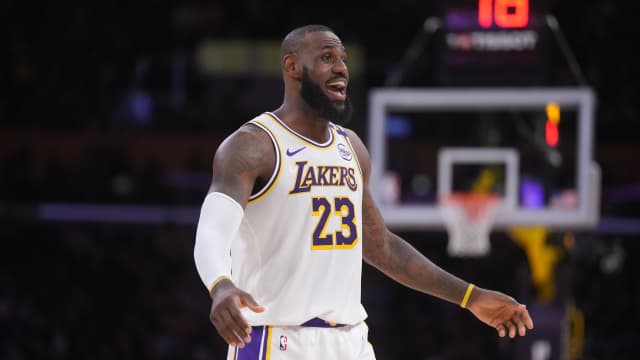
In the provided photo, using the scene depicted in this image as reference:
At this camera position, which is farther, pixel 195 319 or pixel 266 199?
pixel 195 319

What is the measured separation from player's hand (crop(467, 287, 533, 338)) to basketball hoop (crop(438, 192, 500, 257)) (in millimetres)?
4240

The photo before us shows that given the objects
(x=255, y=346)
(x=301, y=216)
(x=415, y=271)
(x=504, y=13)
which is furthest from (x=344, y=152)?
(x=504, y=13)

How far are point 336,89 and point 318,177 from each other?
1.08 feet

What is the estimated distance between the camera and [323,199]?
3742 mm

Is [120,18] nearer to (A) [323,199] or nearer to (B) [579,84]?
(B) [579,84]

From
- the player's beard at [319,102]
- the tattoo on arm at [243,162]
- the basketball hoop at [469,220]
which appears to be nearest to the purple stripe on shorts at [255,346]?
the tattoo on arm at [243,162]

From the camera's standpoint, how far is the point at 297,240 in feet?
12.2

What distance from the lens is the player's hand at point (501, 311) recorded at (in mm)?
3990

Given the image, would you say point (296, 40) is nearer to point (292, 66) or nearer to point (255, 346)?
point (292, 66)

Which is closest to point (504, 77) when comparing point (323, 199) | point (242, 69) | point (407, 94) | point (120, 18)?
point (407, 94)

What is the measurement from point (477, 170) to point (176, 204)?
12.9ft

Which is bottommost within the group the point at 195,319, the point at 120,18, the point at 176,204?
the point at 195,319

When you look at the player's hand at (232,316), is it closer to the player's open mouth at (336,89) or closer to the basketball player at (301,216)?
the basketball player at (301,216)

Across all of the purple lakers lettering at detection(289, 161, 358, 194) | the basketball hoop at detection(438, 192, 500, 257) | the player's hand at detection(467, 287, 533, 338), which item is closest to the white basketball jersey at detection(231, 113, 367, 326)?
the purple lakers lettering at detection(289, 161, 358, 194)
